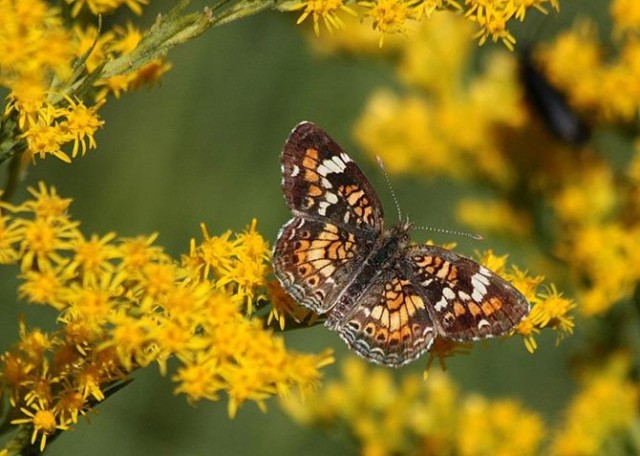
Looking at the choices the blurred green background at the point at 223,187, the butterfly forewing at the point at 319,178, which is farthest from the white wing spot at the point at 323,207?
the blurred green background at the point at 223,187

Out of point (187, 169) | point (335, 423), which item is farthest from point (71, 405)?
point (187, 169)

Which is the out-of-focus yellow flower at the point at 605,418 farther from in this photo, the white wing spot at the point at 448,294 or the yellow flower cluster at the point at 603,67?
the white wing spot at the point at 448,294

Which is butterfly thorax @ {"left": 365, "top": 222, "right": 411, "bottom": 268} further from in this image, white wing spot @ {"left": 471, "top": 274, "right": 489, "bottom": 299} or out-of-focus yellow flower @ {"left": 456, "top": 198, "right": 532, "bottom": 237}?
out-of-focus yellow flower @ {"left": 456, "top": 198, "right": 532, "bottom": 237}

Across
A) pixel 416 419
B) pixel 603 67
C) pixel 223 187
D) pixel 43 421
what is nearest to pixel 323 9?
pixel 43 421

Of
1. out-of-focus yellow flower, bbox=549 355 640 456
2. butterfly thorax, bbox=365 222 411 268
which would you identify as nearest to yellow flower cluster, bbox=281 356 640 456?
out-of-focus yellow flower, bbox=549 355 640 456

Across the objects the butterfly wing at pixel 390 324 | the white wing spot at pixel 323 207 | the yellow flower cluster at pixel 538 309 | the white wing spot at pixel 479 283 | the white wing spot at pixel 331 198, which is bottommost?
the butterfly wing at pixel 390 324

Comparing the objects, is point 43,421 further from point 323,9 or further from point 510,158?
point 510,158

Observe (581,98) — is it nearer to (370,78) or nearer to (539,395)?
(539,395)
